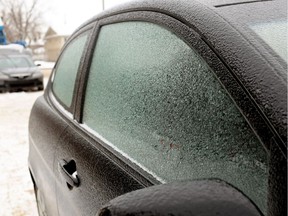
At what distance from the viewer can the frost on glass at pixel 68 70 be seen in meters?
2.27

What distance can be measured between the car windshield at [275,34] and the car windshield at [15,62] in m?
12.9

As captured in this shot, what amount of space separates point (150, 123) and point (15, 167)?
389cm

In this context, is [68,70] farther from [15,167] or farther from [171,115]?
[15,167]

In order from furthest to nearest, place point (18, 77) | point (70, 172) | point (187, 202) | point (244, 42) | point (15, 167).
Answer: point (18, 77), point (15, 167), point (70, 172), point (244, 42), point (187, 202)

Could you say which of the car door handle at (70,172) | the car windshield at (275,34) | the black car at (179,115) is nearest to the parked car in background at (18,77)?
the black car at (179,115)

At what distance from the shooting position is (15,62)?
1391 cm

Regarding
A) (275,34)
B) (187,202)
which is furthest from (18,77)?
(187,202)

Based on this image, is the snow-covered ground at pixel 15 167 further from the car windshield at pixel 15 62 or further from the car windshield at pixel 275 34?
the car windshield at pixel 15 62

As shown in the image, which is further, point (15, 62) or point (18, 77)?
point (15, 62)

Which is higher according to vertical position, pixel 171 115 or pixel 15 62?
pixel 171 115

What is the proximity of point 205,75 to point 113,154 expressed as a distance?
546mm

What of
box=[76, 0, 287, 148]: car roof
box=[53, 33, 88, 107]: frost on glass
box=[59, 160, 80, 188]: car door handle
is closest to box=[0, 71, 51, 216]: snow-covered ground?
box=[53, 33, 88, 107]: frost on glass

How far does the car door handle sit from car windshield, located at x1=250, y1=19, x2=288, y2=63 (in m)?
0.93

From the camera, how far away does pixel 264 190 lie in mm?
881
